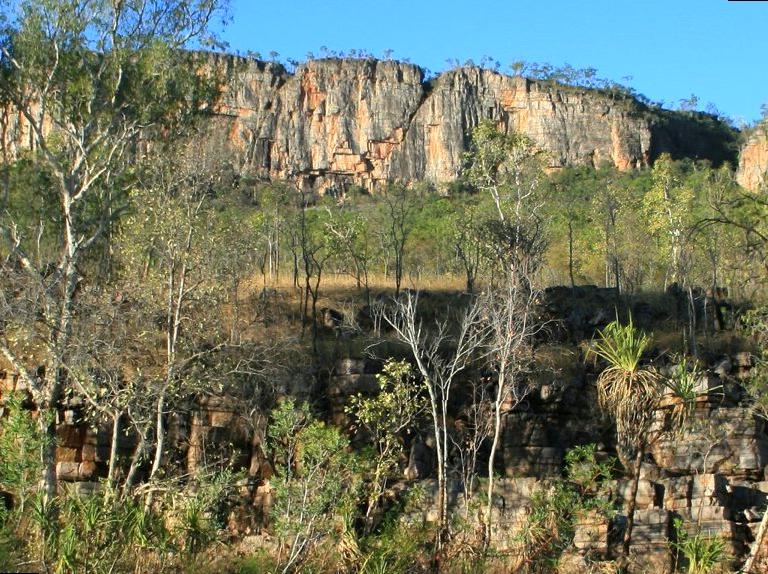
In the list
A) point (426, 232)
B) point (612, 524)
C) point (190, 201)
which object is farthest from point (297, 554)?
point (426, 232)

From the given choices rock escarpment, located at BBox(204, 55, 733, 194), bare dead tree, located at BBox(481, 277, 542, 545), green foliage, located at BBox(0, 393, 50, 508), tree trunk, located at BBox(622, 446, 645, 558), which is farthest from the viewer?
rock escarpment, located at BBox(204, 55, 733, 194)

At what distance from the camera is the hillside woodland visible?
1256 centimetres

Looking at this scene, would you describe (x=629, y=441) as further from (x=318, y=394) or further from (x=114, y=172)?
(x=114, y=172)

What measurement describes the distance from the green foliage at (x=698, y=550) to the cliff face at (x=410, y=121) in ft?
206

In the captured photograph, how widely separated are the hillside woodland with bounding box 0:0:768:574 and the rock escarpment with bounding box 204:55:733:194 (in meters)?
53.2

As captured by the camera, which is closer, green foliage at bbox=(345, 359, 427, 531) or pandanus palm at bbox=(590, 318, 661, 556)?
pandanus palm at bbox=(590, 318, 661, 556)

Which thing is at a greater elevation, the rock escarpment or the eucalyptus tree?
the rock escarpment

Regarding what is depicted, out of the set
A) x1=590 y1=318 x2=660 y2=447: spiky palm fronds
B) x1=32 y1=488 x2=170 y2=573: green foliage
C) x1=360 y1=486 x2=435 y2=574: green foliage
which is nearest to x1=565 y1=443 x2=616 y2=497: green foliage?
x1=590 y1=318 x2=660 y2=447: spiky palm fronds

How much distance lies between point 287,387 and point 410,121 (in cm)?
6442

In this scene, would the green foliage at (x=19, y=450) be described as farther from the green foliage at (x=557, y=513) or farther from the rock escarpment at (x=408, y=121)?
the rock escarpment at (x=408, y=121)

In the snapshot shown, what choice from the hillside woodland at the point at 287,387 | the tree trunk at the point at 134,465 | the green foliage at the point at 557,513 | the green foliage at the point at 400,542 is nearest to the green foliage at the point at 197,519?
the hillside woodland at the point at 287,387

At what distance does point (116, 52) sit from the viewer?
15.5 m

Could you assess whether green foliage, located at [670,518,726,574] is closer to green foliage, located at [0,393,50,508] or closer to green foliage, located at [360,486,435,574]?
green foliage, located at [360,486,435,574]

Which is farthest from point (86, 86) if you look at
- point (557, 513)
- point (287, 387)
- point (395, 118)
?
point (395, 118)
